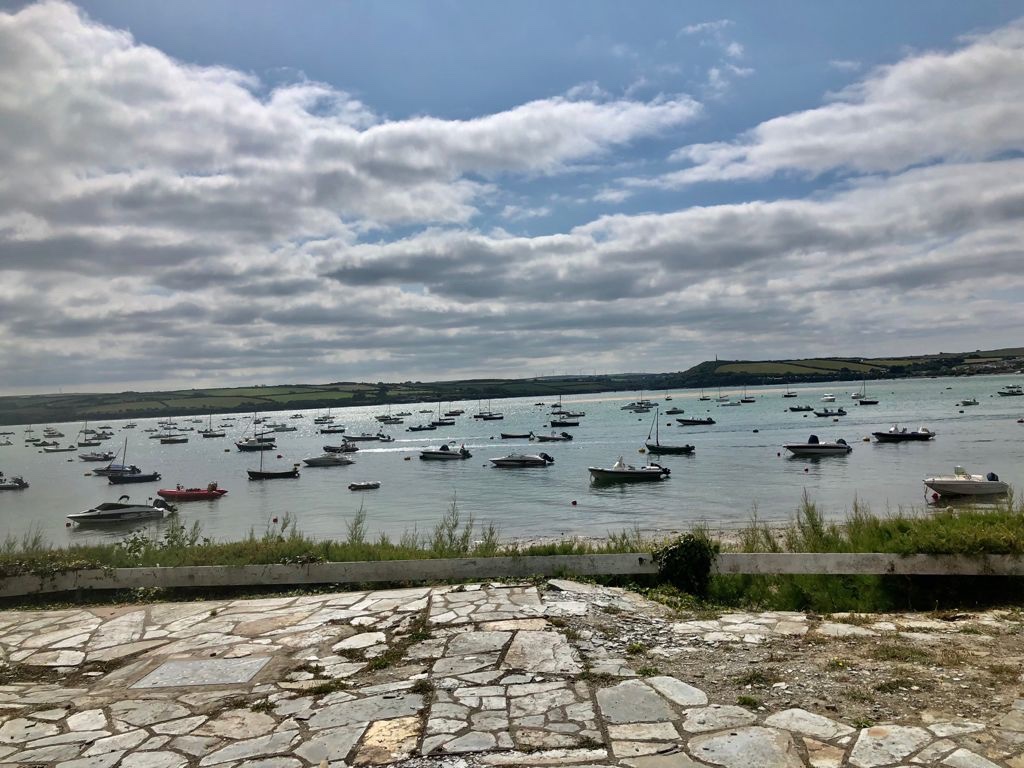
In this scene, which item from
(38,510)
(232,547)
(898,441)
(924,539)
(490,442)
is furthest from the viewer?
(490,442)

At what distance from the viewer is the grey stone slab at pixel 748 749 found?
368 cm

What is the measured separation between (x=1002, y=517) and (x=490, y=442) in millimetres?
78392

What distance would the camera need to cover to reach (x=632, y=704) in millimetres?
4484

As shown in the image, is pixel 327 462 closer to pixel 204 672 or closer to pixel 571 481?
pixel 571 481

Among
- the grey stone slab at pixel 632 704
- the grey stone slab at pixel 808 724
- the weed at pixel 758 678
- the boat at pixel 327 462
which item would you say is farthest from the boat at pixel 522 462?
the grey stone slab at pixel 808 724

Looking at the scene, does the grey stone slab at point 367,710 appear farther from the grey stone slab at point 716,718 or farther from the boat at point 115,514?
the boat at point 115,514

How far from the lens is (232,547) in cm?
930

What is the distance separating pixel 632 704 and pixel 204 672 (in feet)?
11.0

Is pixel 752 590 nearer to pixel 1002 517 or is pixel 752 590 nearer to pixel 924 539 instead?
pixel 924 539

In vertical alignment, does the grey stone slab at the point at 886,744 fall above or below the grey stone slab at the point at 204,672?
above

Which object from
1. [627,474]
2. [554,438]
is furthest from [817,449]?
[554,438]

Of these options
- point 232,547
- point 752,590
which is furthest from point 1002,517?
point 232,547

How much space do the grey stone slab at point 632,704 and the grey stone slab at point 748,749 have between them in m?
0.37

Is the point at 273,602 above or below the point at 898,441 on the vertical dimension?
above
